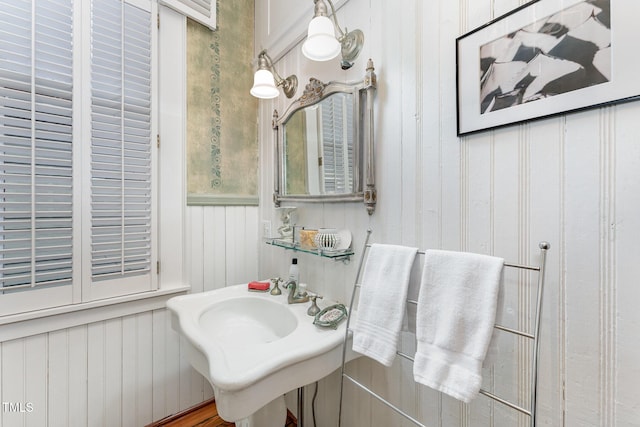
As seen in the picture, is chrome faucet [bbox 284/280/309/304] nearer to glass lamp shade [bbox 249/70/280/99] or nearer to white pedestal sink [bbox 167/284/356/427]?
white pedestal sink [bbox 167/284/356/427]

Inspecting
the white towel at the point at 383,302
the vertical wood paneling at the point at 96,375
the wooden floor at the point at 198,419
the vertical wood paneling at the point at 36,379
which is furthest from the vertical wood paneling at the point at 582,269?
the vertical wood paneling at the point at 36,379

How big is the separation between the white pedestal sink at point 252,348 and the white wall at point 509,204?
0.29 meters

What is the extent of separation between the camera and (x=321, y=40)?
1.09 metres

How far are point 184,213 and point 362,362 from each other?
122 cm

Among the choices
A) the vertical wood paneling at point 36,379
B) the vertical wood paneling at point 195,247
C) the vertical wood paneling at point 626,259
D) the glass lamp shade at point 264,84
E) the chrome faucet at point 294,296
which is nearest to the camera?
the vertical wood paneling at point 626,259

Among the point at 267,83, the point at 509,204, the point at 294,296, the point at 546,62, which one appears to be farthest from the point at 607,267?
the point at 267,83

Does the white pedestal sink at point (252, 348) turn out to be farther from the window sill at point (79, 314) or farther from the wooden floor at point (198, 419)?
the wooden floor at point (198, 419)

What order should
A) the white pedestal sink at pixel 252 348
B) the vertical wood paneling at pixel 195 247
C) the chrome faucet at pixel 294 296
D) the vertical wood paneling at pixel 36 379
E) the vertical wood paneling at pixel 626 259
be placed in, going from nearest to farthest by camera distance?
1. the vertical wood paneling at pixel 626 259
2. the white pedestal sink at pixel 252 348
3. the vertical wood paneling at pixel 36 379
4. the chrome faucet at pixel 294 296
5. the vertical wood paneling at pixel 195 247

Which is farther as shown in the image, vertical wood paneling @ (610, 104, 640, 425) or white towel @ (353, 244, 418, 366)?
white towel @ (353, 244, 418, 366)

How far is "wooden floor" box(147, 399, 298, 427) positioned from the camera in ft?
Answer: 4.98

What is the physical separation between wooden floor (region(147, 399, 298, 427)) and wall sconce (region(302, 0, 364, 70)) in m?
1.85

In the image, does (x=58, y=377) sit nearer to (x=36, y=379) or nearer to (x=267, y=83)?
(x=36, y=379)

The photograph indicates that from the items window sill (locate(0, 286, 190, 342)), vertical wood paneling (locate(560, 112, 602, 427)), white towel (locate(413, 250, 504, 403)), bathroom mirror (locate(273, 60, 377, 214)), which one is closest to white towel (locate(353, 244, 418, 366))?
white towel (locate(413, 250, 504, 403))

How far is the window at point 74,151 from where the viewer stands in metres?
1.15
